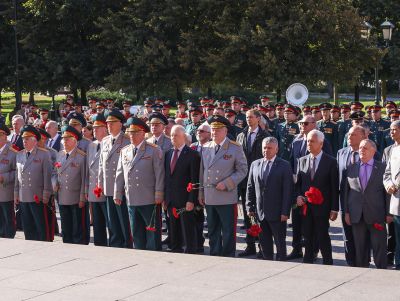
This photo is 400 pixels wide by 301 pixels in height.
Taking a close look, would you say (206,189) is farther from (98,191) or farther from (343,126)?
(343,126)

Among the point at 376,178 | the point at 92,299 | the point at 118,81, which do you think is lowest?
the point at 92,299

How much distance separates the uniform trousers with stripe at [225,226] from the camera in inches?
423

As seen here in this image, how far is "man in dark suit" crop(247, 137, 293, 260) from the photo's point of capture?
33.6ft

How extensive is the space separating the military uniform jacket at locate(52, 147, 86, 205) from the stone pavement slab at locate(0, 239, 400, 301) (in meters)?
1.92

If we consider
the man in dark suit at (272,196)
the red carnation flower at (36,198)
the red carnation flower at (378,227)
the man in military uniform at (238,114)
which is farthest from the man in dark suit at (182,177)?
the man in military uniform at (238,114)

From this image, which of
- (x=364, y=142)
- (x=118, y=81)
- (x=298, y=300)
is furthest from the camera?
(x=118, y=81)

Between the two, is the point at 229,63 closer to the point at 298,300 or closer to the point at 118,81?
the point at 118,81

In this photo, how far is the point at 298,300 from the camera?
7.46 meters

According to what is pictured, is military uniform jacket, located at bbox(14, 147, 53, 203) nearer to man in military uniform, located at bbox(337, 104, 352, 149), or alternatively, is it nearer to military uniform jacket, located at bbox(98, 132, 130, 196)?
military uniform jacket, located at bbox(98, 132, 130, 196)

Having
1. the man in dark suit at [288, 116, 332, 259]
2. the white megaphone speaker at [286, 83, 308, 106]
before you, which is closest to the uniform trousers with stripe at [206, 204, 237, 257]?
the man in dark suit at [288, 116, 332, 259]

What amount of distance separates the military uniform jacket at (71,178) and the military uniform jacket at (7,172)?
998 mm

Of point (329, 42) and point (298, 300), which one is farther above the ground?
point (329, 42)

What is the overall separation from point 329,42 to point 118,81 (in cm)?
910

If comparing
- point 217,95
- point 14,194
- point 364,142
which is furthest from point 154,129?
point 217,95
